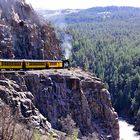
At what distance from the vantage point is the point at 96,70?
168500mm

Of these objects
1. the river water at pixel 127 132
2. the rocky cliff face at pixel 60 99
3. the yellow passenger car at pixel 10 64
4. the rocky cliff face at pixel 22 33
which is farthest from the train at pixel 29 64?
the river water at pixel 127 132

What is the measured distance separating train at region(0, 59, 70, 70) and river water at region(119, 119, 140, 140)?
26.3 m

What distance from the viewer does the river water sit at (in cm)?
9675

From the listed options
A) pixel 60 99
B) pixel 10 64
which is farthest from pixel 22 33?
pixel 10 64

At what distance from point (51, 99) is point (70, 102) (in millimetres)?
3546

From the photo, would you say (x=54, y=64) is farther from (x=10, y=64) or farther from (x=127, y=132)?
(x=127, y=132)

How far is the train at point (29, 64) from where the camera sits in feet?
194

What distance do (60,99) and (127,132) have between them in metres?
38.9

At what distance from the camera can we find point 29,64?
211 ft

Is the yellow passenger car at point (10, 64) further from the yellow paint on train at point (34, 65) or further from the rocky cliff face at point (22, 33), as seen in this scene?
the rocky cliff face at point (22, 33)

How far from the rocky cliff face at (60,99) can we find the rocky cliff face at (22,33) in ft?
20.0

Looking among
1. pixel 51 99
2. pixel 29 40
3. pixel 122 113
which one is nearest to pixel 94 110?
pixel 51 99

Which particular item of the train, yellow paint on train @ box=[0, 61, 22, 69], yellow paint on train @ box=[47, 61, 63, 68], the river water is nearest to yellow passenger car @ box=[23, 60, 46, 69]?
the train

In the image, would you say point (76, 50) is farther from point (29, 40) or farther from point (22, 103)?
point (22, 103)
